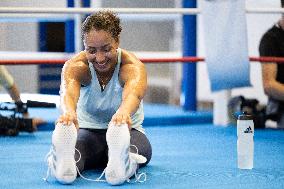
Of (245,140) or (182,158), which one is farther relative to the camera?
(182,158)

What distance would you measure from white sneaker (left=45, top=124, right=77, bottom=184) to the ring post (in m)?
3.09

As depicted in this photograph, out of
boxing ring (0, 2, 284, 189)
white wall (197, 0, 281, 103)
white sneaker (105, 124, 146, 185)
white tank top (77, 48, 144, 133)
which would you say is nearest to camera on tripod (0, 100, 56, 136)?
A: boxing ring (0, 2, 284, 189)

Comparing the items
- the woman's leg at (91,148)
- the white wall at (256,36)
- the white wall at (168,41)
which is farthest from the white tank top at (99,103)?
the white wall at (256,36)

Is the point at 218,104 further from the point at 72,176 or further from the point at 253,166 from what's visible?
the point at 72,176

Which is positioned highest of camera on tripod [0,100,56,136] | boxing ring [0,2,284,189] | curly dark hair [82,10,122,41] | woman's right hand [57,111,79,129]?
curly dark hair [82,10,122,41]

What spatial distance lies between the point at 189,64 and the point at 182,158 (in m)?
2.34

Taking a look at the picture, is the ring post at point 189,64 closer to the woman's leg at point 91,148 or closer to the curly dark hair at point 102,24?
the woman's leg at point 91,148

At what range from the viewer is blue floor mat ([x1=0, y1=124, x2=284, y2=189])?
2553 mm

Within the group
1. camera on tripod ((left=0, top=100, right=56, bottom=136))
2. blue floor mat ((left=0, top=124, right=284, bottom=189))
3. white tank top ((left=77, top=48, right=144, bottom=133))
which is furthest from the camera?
camera on tripod ((left=0, top=100, right=56, bottom=136))

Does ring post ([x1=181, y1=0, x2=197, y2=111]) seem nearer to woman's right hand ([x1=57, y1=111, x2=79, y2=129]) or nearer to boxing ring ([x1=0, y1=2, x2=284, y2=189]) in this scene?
boxing ring ([x1=0, y1=2, x2=284, y2=189])

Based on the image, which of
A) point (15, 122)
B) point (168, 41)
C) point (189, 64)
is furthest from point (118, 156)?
point (168, 41)

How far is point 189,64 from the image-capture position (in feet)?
18.0

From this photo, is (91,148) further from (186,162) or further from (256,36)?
(256,36)

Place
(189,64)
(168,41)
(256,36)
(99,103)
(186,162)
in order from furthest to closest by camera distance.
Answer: (168,41) → (256,36) → (189,64) → (186,162) → (99,103)
